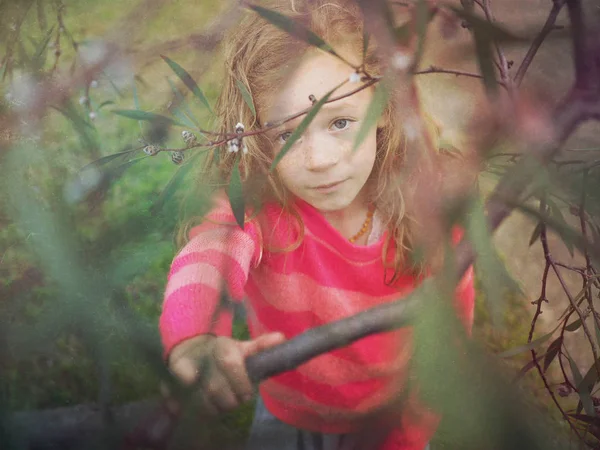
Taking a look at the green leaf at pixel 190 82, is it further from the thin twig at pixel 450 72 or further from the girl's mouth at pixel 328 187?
the thin twig at pixel 450 72

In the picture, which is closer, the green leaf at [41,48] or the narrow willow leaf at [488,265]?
the narrow willow leaf at [488,265]

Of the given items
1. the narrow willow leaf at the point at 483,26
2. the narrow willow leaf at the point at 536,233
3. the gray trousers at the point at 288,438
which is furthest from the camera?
the gray trousers at the point at 288,438

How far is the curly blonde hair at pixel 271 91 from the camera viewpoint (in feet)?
2.75

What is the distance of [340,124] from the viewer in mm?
853

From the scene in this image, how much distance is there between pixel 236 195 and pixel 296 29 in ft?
0.72

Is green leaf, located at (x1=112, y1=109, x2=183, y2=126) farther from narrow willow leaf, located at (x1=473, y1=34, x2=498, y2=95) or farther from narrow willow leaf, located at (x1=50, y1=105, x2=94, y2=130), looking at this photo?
narrow willow leaf, located at (x1=473, y1=34, x2=498, y2=95)

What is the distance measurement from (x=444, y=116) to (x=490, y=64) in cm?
9

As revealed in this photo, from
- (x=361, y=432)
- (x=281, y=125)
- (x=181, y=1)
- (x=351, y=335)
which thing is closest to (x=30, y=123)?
(x=181, y=1)

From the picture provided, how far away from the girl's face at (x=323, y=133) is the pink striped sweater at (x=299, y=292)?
0.18ft

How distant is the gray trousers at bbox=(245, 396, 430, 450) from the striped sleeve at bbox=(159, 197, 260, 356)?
19 centimetres

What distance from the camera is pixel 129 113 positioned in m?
0.92

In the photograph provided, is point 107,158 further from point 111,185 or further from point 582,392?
point 582,392

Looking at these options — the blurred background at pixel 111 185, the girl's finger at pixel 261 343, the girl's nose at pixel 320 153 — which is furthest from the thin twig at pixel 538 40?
the girl's finger at pixel 261 343

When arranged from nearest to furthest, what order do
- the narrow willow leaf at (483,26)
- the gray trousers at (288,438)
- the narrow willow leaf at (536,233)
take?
the narrow willow leaf at (483,26)
the narrow willow leaf at (536,233)
the gray trousers at (288,438)
